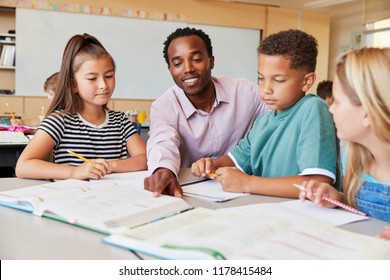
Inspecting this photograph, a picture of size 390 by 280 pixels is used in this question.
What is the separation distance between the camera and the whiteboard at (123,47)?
588cm

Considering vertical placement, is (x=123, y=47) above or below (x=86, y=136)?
above

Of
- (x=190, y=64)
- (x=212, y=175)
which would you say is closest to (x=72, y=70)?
(x=190, y=64)

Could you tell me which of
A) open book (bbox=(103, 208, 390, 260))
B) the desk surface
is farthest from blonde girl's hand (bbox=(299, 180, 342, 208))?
open book (bbox=(103, 208, 390, 260))

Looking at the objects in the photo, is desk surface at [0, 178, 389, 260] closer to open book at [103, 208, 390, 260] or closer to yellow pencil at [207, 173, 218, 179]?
open book at [103, 208, 390, 260]

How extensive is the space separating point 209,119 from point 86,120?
0.53m

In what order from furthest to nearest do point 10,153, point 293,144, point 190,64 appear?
A: 1. point 10,153
2. point 190,64
3. point 293,144

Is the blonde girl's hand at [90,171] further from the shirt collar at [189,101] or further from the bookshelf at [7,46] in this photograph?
the bookshelf at [7,46]

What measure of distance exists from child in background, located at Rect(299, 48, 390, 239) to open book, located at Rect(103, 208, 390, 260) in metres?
0.28

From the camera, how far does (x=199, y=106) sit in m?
1.96

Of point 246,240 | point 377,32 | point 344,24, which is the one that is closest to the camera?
point 246,240

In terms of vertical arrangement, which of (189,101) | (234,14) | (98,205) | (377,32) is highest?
(234,14)

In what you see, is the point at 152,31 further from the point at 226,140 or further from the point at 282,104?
the point at 282,104

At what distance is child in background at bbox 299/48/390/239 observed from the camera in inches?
40.1

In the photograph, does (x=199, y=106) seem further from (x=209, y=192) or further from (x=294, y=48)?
(x=209, y=192)
